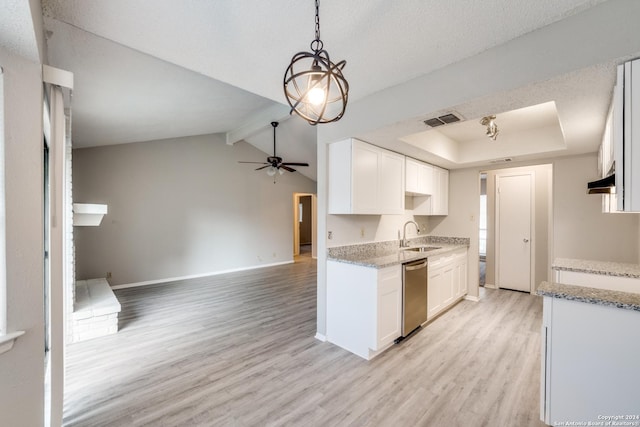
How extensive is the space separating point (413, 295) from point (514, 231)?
3.30 metres

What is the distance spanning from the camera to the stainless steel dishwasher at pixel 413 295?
9.73ft

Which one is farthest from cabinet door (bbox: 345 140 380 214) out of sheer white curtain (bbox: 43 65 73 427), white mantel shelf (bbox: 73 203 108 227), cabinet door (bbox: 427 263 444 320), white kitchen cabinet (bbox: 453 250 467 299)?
white mantel shelf (bbox: 73 203 108 227)

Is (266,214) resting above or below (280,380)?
above

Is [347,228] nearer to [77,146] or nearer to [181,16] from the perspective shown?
[181,16]

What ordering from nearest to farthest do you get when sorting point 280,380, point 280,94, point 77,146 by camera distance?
point 280,380
point 280,94
point 77,146

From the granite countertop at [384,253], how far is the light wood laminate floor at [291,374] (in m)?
0.92

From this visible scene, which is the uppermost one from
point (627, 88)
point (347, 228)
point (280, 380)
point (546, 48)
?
point (546, 48)

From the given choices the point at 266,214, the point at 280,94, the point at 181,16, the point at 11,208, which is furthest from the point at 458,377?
the point at 266,214

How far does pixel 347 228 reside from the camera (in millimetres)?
3387

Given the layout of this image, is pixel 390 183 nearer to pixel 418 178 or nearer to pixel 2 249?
pixel 418 178

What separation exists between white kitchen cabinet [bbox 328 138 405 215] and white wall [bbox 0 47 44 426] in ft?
7.66

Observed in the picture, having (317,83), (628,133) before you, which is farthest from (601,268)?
(317,83)

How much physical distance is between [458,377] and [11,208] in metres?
3.18

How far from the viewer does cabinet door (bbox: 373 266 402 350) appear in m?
2.68
